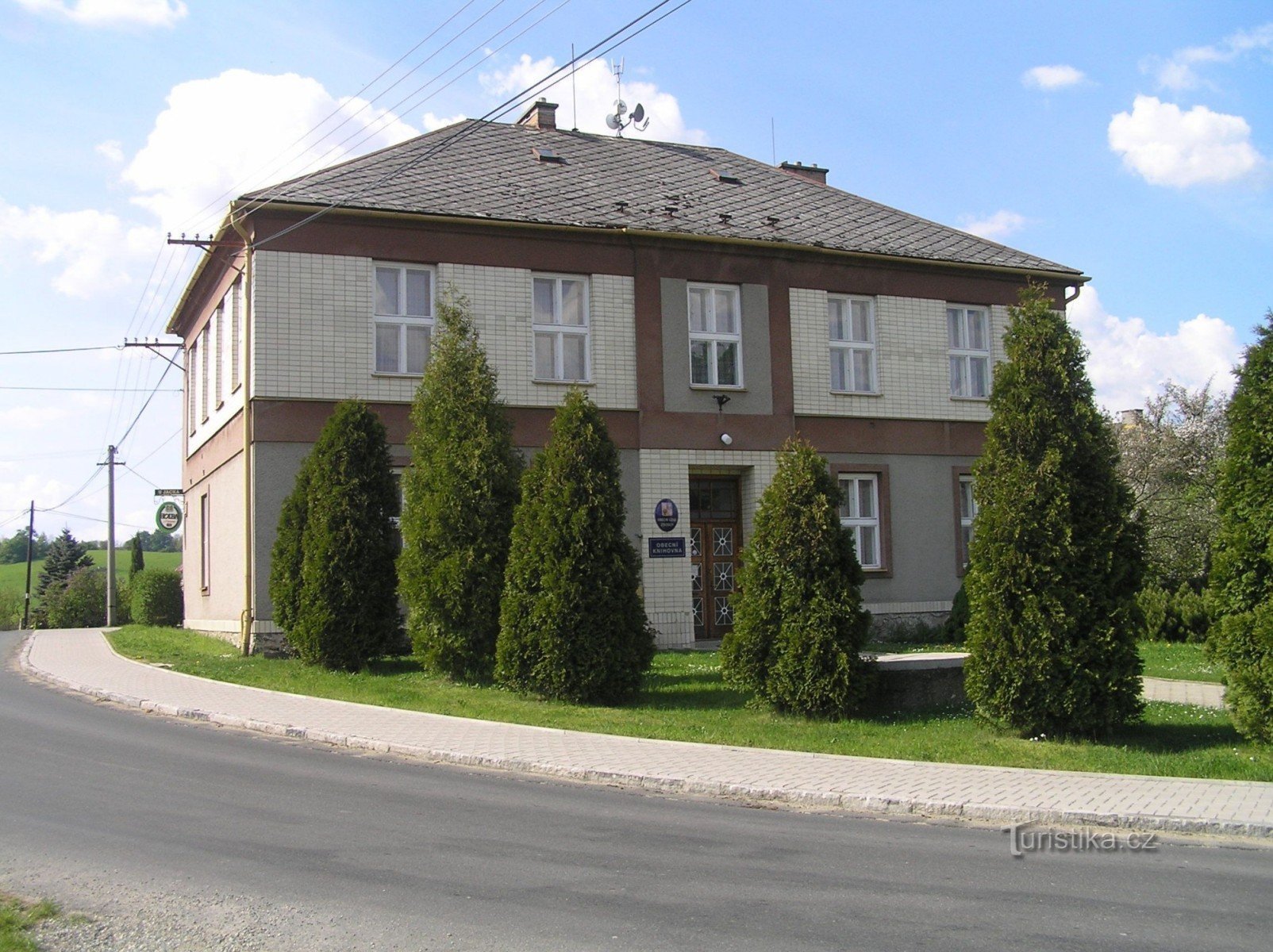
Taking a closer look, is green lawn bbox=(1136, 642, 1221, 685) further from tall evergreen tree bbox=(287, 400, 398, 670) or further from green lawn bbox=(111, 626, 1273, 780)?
tall evergreen tree bbox=(287, 400, 398, 670)

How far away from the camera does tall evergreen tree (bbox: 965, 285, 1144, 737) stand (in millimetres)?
11633

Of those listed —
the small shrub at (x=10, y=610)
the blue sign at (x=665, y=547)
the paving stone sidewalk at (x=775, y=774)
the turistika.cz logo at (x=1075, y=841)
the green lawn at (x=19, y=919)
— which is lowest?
the small shrub at (x=10, y=610)

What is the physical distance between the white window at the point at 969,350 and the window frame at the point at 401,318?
11.1 m

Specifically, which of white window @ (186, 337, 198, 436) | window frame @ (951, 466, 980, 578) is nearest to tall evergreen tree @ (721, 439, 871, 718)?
window frame @ (951, 466, 980, 578)

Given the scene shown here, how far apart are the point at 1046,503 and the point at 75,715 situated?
11.6 m

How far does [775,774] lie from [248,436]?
42.3 ft

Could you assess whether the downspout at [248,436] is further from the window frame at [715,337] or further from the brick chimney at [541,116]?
the brick chimney at [541,116]

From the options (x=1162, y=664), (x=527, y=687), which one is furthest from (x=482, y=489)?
(x=1162, y=664)

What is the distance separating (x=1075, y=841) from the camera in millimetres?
8289

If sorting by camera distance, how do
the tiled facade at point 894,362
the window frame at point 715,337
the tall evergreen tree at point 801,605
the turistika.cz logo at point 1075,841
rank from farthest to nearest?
the tiled facade at point 894,362 < the window frame at point 715,337 < the tall evergreen tree at point 801,605 < the turistika.cz logo at point 1075,841

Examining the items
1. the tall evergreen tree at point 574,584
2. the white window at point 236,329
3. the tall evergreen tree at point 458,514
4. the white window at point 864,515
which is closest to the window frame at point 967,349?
the white window at point 864,515

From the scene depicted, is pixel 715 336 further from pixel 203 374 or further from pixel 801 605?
pixel 203 374

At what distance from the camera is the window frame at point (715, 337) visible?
75.2ft

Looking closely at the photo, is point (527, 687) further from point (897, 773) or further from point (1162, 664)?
point (1162, 664)
